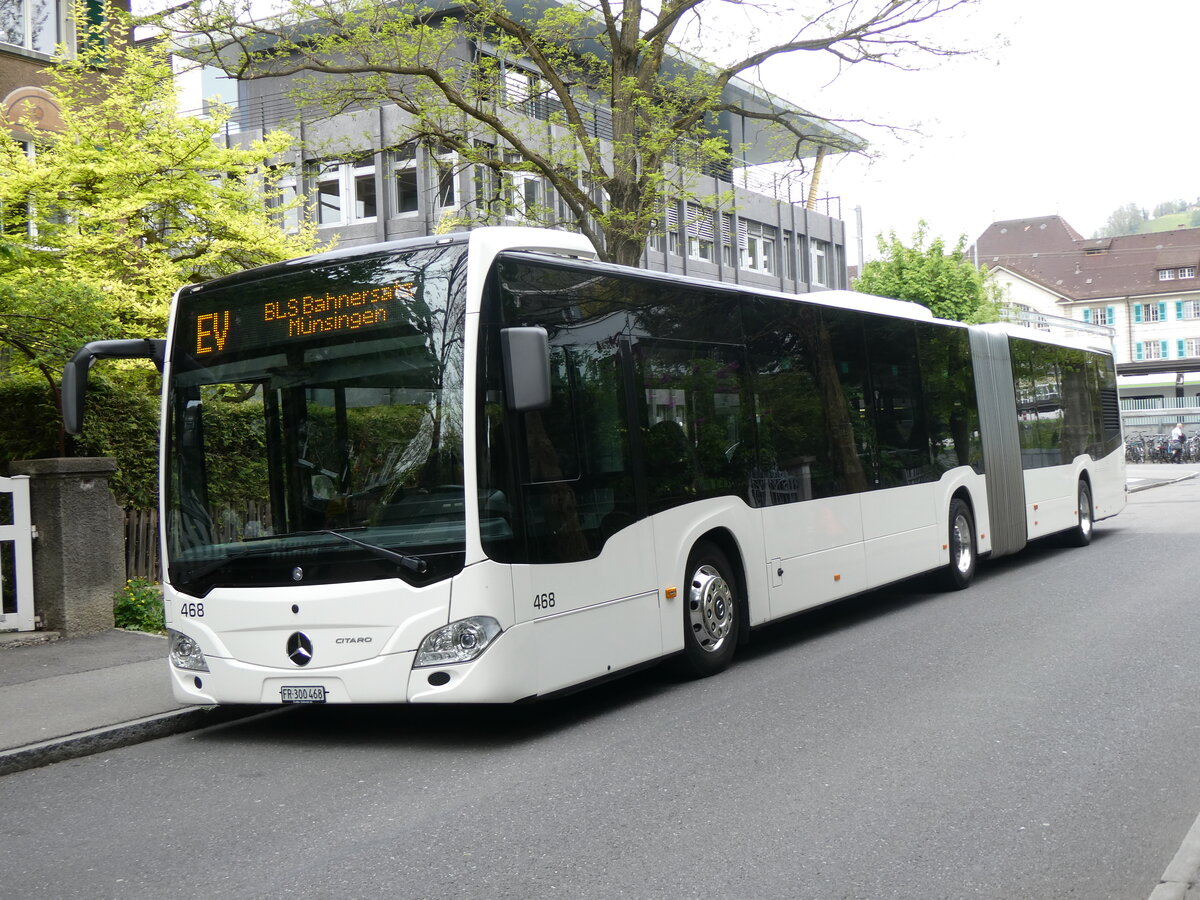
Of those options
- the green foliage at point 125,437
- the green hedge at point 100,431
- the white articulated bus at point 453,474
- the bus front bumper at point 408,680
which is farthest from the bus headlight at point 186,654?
the green foliage at point 125,437

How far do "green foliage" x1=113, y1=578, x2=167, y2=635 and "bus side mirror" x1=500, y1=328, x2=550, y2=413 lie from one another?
630 centimetres

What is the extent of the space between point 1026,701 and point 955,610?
15.6 ft

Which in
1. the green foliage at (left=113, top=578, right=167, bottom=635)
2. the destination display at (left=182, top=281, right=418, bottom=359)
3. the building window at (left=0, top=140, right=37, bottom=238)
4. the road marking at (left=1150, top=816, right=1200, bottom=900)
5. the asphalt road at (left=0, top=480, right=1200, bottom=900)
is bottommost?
the asphalt road at (left=0, top=480, right=1200, bottom=900)

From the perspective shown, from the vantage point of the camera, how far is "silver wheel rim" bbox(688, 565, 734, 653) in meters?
9.31

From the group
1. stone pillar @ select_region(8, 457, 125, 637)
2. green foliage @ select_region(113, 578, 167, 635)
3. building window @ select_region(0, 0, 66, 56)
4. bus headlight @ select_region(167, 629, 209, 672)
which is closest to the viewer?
bus headlight @ select_region(167, 629, 209, 672)

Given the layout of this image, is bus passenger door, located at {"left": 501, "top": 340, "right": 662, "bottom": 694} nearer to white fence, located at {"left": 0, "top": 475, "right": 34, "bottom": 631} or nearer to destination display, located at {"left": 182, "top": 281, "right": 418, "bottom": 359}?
destination display, located at {"left": 182, "top": 281, "right": 418, "bottom": 359}

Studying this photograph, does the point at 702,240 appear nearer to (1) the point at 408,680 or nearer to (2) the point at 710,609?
(2) the point at 710,609

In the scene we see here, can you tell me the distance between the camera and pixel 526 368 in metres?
7.17

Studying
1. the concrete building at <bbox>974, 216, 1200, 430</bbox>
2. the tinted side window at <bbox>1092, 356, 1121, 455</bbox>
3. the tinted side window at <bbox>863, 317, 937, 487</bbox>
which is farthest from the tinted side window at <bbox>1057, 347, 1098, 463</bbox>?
the concrete building at <bbox>974, 216, 1200, 430</bbox>

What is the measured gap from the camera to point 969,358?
615 inches

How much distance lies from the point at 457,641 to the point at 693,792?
175cm

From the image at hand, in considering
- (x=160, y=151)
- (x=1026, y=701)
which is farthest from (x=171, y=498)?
(x=160, y=151)

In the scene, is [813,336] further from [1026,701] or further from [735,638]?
[1026,701]

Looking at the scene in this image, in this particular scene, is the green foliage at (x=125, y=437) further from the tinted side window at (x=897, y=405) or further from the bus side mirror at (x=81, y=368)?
the tinted side window at (x=897, y=405)
